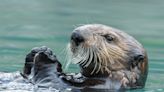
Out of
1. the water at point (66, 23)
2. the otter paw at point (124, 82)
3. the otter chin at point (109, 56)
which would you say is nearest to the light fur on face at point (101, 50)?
the otter chin at point (109, 56)

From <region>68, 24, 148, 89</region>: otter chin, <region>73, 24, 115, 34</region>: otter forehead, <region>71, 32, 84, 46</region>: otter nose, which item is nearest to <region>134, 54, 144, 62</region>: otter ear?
<region>68, 24, 148, 89</region>: otter chin

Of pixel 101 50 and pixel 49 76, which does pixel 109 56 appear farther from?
pixel 49 76

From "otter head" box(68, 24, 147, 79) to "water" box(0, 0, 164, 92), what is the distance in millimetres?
382

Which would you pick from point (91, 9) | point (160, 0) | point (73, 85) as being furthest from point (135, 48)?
point (160, 0)

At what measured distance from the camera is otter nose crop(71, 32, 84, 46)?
637 cm

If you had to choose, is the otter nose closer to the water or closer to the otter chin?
the otter chin

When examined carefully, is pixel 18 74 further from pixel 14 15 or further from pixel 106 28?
pixel 14 15

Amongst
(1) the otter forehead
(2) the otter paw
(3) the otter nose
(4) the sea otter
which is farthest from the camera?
(2) the otter paw

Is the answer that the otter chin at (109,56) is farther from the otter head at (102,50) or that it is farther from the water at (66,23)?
the water at (66,23)

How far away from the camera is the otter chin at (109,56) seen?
651cm

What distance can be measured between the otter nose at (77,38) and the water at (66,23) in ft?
3.09

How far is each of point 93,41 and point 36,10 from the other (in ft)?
22.5

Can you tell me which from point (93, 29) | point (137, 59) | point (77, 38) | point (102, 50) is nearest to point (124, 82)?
point (137, 59)

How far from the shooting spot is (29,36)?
34.9ft
